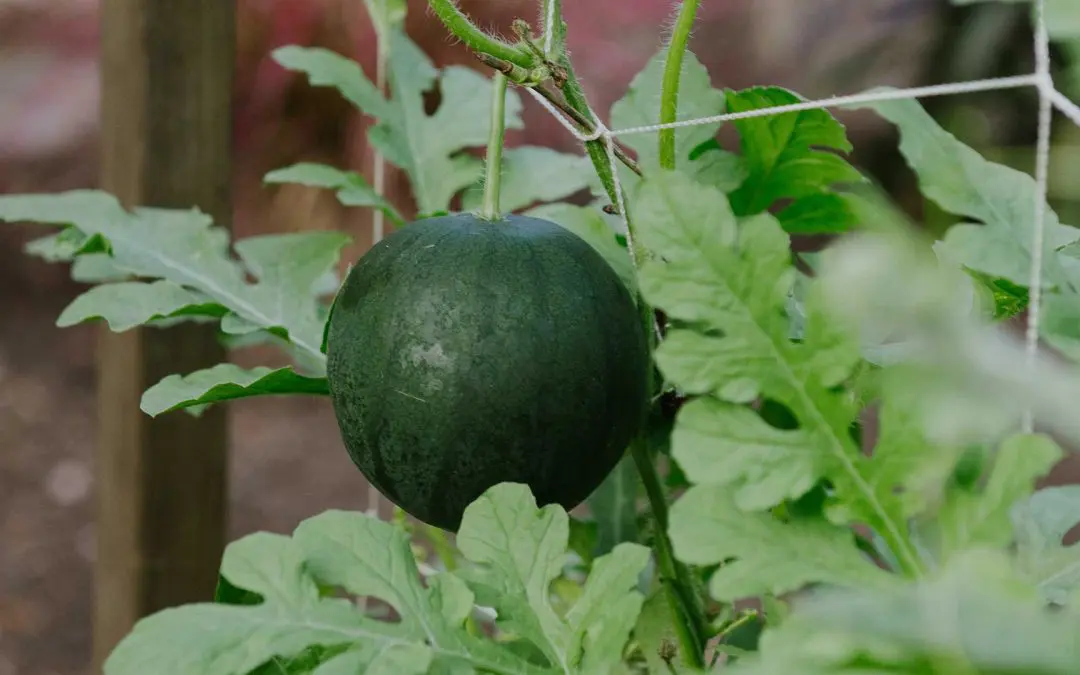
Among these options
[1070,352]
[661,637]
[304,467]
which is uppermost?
[1070,352]

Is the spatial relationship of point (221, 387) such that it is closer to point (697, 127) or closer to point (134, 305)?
point (134, 305)

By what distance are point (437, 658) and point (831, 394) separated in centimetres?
25

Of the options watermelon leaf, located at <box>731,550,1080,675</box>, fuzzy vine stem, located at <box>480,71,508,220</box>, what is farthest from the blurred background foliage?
watermelon leaf, located at <box>731,550,1080,675</box>

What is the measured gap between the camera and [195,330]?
127 cm

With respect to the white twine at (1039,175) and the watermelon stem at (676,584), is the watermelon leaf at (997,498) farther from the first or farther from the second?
the watermelon stem at (676,584)

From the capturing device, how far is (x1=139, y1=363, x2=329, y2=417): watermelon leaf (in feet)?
2.29

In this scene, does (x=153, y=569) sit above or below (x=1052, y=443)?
below

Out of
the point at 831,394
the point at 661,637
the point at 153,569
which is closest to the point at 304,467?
the point at 153,569

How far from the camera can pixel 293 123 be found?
3.71m

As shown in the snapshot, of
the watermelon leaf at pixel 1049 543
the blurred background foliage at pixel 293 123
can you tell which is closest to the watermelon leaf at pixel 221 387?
the watermelon leaf at pixel 1049 543

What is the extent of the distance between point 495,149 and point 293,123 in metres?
3.24

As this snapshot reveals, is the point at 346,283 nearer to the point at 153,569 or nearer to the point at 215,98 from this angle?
the point at 215,98

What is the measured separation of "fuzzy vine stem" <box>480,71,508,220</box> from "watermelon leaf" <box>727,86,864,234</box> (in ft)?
0.63

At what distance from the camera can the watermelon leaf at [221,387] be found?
698mm
